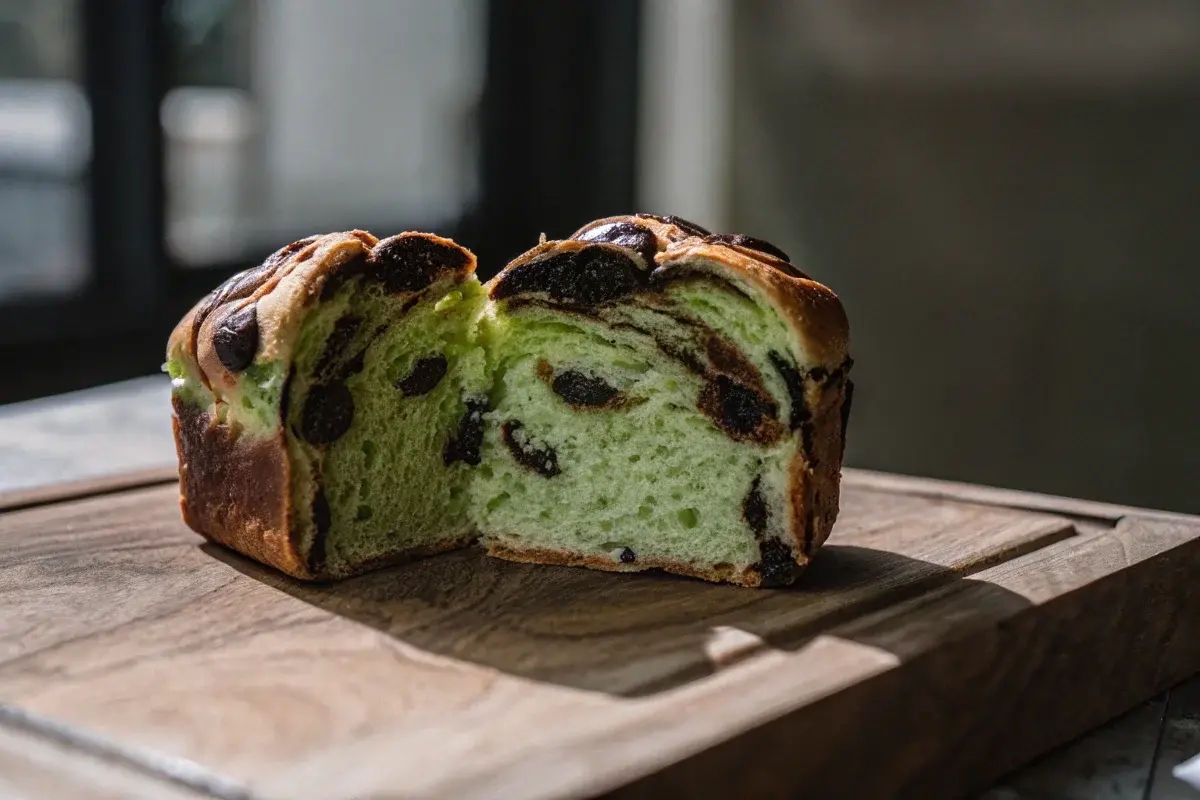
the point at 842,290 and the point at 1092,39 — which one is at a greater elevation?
the point at 1092,39

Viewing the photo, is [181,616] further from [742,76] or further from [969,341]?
[742,76]

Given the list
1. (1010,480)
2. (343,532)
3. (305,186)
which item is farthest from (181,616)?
(305,186)

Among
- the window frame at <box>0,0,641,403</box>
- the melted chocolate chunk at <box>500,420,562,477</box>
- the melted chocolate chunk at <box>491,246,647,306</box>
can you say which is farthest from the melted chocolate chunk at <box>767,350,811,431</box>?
the window frame at <box>0,0,641,403</box>

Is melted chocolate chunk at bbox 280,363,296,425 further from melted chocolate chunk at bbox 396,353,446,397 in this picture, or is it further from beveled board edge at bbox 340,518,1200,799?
beveled board edge at bbox 340,518,1200,799

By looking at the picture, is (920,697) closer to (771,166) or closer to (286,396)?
(286,396)

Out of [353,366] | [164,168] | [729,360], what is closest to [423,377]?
[353,366]

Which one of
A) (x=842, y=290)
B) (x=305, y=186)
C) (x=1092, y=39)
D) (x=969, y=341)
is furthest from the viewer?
(x=305, y=186)
